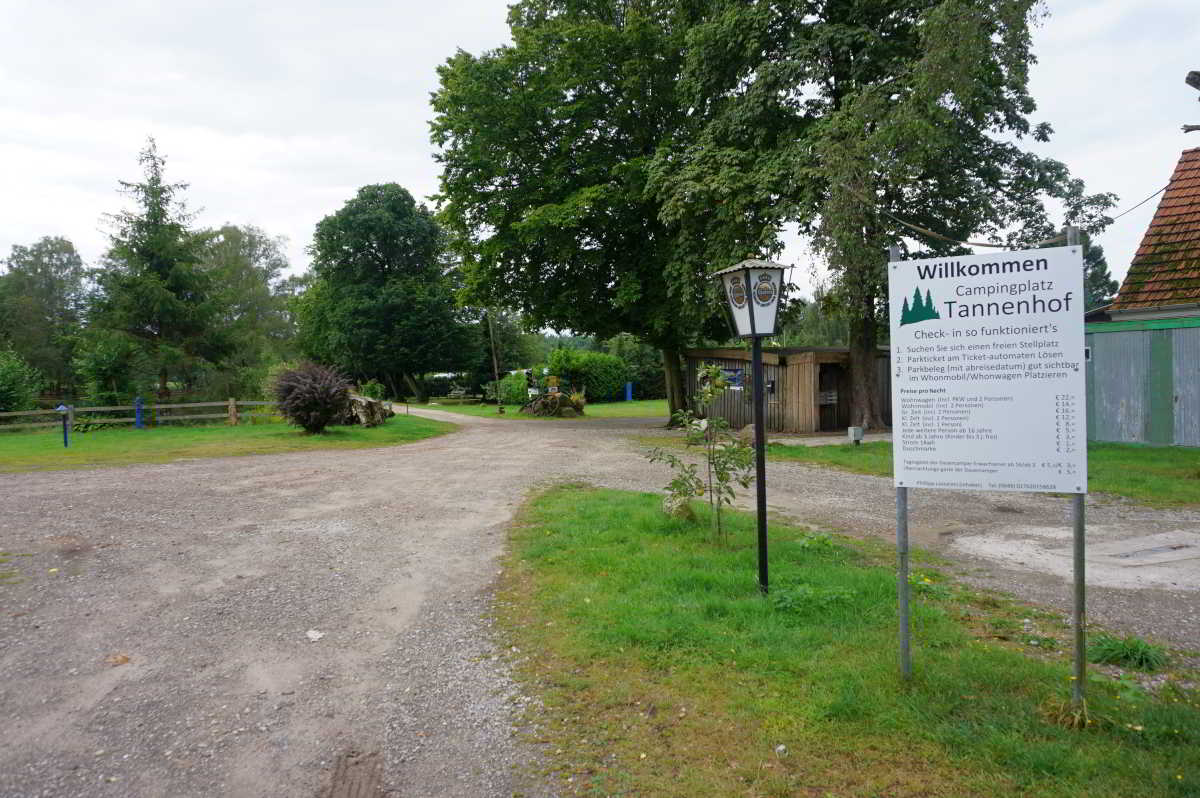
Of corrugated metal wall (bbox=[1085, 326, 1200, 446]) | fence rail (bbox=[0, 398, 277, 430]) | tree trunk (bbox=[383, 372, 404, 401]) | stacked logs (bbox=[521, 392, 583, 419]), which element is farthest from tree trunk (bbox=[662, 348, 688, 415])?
tree trunk (bbox=[383, 372, 404, 401])

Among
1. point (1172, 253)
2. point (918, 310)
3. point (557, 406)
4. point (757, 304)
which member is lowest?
point (557, 406)

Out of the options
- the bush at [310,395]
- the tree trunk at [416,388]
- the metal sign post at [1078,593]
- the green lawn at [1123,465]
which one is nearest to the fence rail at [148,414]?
the bush at [310,395]

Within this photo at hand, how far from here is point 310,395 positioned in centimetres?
1778

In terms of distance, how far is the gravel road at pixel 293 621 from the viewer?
125 inches

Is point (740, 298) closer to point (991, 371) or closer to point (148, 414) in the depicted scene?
point (991, 371)

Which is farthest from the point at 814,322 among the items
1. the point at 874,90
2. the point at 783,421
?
the point at 874,90

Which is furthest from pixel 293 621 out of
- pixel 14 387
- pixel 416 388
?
pixel 416 388

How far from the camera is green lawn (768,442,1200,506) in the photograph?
30.8 ft

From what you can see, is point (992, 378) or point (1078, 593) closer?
point (1078, 593)

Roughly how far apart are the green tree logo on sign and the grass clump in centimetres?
225

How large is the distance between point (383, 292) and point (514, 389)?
9734 mm

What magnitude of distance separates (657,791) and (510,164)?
68.6 feet

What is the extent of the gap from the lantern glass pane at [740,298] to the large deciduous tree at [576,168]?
1227 centimetres

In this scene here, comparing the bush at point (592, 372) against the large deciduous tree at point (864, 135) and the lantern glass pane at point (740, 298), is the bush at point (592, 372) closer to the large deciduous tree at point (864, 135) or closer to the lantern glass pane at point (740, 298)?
the large deciduous tree at point (864, 135)
